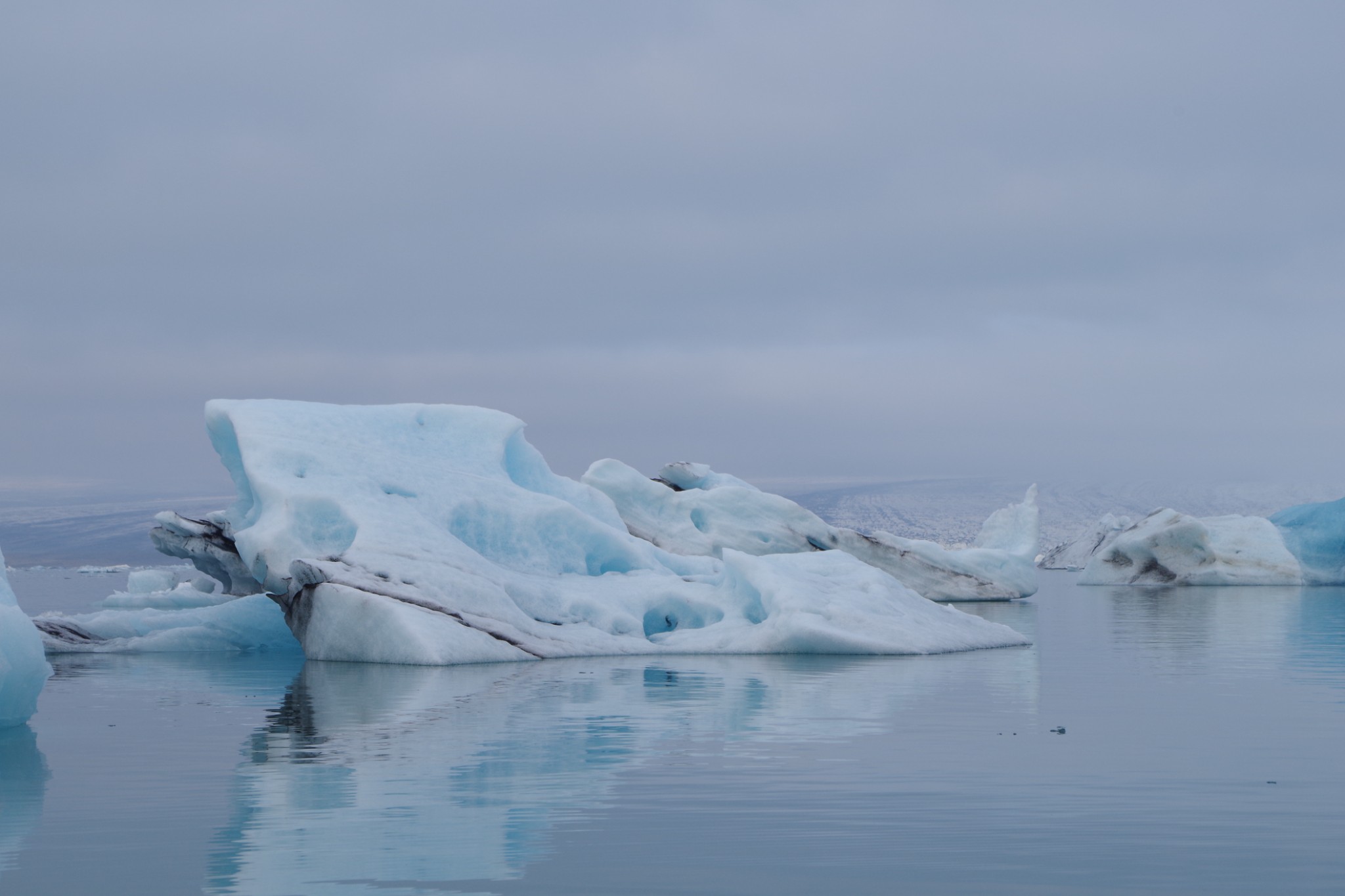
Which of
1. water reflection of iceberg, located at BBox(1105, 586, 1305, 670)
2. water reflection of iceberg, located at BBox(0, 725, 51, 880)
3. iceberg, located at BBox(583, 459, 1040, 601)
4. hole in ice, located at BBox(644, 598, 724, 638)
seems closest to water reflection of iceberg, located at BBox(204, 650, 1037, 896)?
water reflection of iceberg, located at BBox(0, 725, 51, 880)

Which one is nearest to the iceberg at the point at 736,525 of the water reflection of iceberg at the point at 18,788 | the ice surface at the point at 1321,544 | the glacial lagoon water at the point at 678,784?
the ice surface at the point at 1321,544

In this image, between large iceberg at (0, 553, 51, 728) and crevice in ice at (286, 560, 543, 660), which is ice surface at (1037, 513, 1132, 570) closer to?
crevice in ice at (286, 560, 543, 660)

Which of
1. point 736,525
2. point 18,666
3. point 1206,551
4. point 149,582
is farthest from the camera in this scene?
point 1206,551

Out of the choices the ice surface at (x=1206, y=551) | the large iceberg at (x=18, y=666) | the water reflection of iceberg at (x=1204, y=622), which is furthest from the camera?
the ice surface at (x=1206, y=551)

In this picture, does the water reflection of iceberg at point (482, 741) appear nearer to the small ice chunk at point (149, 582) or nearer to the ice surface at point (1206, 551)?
the small ice chunk at point (149, 582)

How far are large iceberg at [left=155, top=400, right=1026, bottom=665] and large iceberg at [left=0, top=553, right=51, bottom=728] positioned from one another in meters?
4.84

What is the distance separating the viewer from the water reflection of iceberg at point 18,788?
19.5 ft

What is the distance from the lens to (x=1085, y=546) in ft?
204

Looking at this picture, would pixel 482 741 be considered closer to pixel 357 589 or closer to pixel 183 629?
pixel 357 589

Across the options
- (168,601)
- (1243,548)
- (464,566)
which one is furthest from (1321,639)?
(1243,548)

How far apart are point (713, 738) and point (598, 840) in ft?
10.6

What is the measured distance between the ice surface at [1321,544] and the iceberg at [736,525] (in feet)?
45.5

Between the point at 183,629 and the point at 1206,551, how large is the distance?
33093mm

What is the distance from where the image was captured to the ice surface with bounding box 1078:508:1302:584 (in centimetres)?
4138
